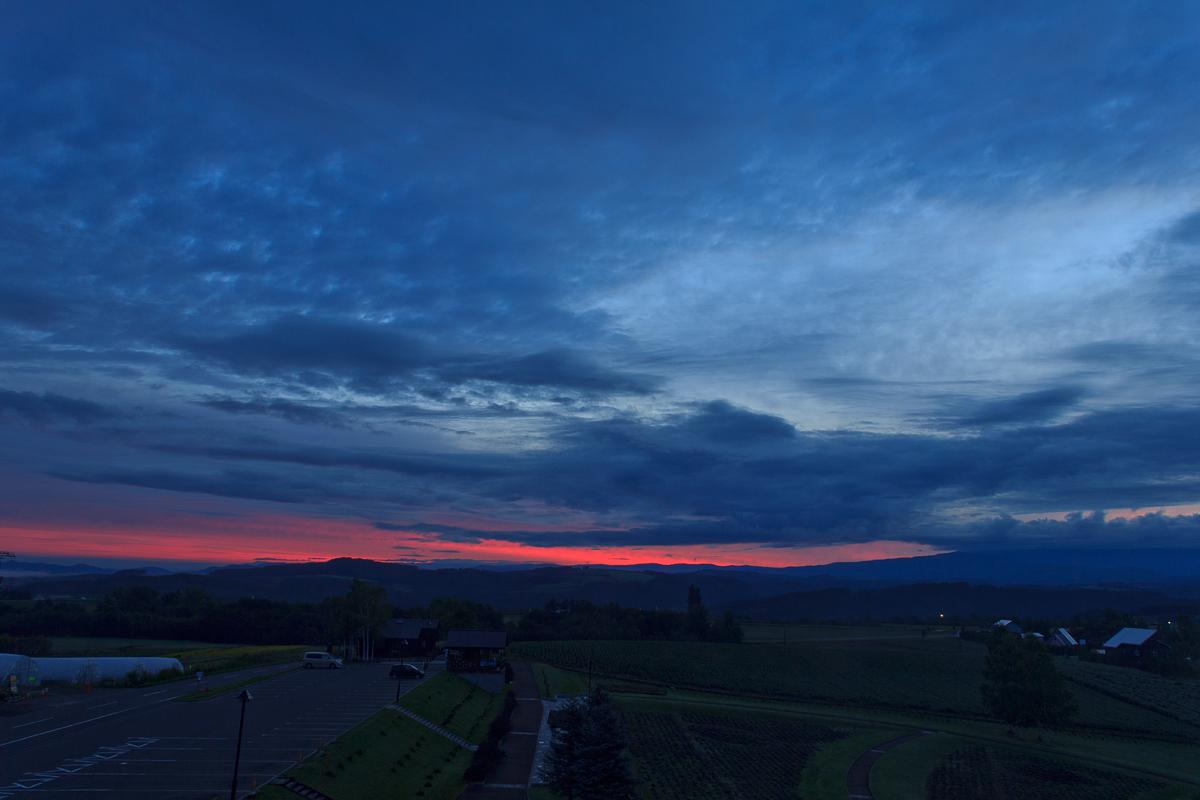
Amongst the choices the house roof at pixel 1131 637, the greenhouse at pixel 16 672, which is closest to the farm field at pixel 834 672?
the house roof at pixel 1131 637

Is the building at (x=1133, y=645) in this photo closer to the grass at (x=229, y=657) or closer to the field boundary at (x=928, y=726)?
the field boundary at (x=928, y=726)

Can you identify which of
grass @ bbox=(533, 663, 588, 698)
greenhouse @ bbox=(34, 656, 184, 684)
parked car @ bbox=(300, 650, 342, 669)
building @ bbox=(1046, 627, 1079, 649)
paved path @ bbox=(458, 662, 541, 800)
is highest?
greenhouse @ bbox=(34, 656, 184, 684)

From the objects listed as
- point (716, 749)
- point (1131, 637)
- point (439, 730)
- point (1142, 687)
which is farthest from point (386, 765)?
point (1131, 637)

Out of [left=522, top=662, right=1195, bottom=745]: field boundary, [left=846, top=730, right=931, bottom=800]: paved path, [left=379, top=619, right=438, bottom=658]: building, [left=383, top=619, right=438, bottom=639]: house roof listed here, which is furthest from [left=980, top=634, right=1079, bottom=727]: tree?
[left=383, top=619, right=438, bottom=639]: house roof

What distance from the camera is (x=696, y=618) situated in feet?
425

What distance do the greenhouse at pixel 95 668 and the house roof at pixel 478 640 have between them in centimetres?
2280

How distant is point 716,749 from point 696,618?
79.9 m

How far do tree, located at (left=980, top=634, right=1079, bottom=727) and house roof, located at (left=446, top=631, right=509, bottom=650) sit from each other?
42.7 m

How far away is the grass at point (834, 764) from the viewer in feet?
140

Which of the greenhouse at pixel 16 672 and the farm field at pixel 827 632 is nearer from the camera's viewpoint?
the greenhouse at pixel 16 672

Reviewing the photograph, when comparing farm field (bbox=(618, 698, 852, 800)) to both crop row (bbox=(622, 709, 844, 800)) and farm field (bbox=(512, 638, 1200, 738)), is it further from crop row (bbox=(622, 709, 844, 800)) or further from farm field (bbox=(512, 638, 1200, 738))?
farm field (bbox=(512, 638, 1200, 738))

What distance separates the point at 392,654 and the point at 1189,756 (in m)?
69.7

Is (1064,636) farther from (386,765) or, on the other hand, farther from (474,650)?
(386,765)

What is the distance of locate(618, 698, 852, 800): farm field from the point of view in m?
41.8
